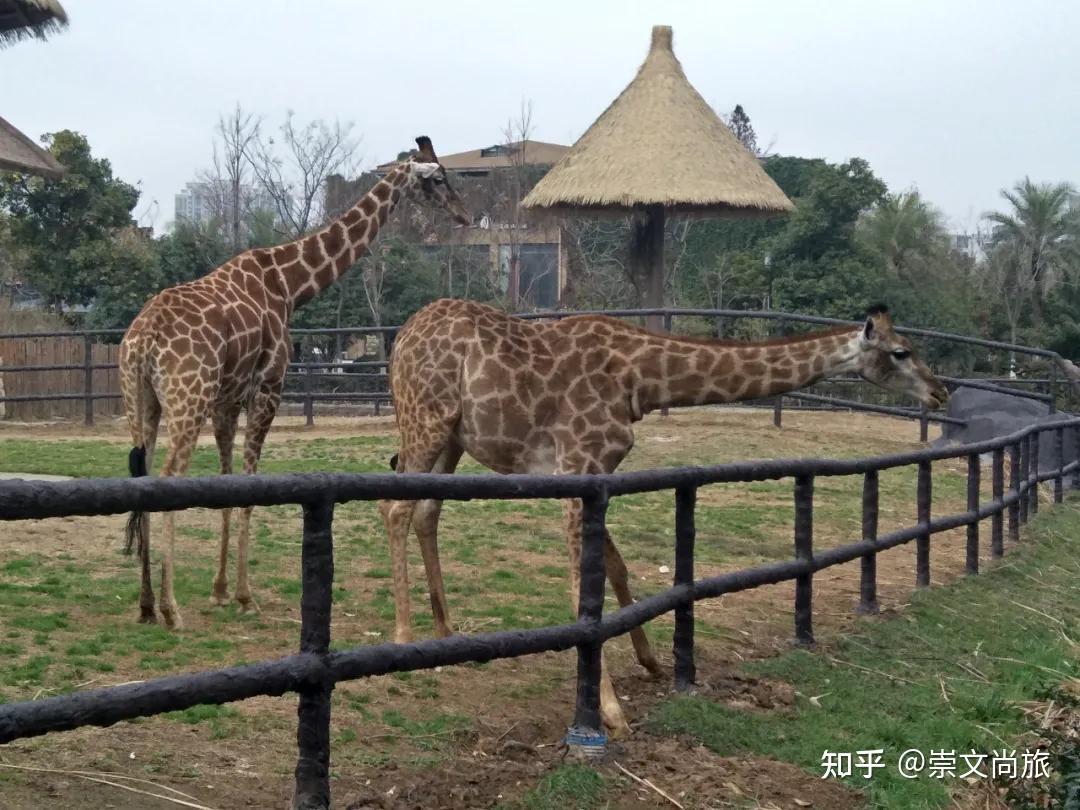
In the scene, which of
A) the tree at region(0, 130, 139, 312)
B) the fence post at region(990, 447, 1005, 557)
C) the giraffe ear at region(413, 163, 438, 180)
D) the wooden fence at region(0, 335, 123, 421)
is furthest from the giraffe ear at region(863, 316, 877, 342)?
the tree at region(0, 130, 139, 312)

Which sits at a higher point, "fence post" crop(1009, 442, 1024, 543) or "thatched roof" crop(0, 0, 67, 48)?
"thatched roof" crop(0, 0, 67, 48)

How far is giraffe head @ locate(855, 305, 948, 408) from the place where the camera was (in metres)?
6.91

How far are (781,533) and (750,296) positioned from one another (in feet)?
74.3

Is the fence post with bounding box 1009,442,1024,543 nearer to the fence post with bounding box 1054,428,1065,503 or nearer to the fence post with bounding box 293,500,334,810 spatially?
the fence post with bounding box 1054,428,1065,503

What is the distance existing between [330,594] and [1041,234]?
1561 inches

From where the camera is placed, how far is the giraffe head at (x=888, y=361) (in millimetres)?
6906

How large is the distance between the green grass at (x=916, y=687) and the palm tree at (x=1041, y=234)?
102 feet

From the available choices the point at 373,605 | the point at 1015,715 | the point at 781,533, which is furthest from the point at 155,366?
the point at 781,533

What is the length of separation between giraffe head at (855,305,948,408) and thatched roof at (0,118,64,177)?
36.6ft

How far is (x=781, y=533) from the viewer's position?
1074 centimetres

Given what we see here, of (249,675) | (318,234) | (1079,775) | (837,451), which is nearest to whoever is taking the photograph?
(249,675)

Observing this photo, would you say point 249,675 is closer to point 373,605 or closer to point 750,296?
point 373,605

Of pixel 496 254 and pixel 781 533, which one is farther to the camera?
pixel 496 254

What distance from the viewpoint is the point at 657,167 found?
1973 cm
